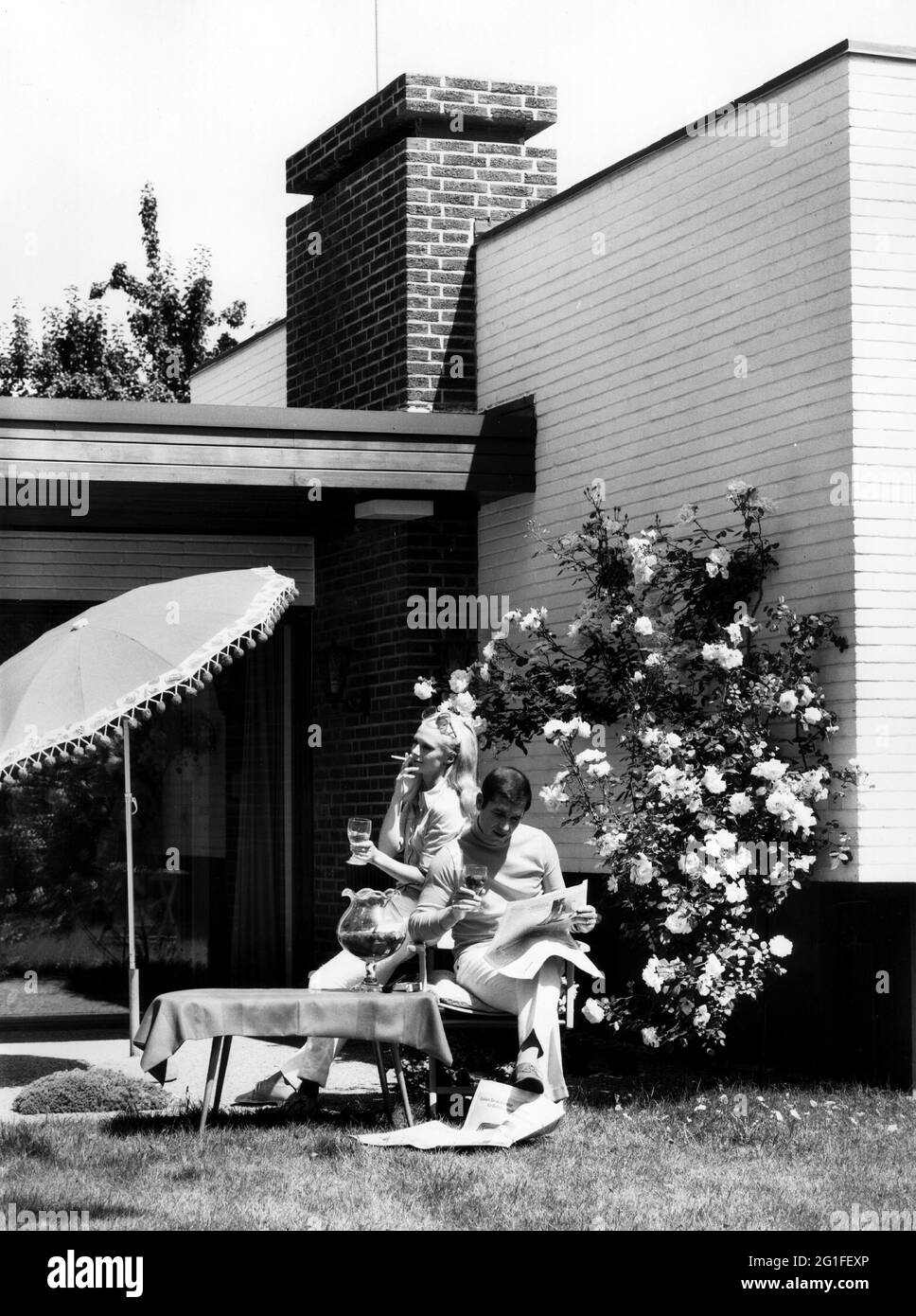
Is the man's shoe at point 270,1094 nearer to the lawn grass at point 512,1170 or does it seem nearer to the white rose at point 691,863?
the lawn grass at point 512,1170

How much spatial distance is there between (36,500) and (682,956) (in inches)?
178

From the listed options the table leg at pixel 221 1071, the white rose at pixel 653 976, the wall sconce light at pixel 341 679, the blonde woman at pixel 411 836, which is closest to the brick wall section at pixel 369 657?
the wall sconce light at pixel 341 679

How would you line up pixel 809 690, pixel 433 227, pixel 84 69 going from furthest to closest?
pixel 84 69, pixel 433 227, pixel 809 690

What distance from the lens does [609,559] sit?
8.74 m

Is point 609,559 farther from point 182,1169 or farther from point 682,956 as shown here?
point 182,1169

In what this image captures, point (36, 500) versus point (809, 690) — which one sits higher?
point (36, 500)

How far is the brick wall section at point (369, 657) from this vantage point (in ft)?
34.4

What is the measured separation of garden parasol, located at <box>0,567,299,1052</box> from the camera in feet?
23.4

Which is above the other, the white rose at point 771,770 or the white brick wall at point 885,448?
the white brick wall at point 885,448

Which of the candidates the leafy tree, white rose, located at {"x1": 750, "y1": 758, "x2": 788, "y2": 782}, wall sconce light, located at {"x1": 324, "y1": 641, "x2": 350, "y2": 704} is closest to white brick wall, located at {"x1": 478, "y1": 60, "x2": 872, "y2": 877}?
white rose, located at {"x1": 750, "y1": 758, "x2": 788, "y2": 782}

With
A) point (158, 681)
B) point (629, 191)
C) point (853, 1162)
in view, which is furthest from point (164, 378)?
→ point (853, 1162)

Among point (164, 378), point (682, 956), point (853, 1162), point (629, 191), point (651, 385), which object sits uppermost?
point (164, 378)

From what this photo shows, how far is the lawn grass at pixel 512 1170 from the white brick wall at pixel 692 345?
4.62ft

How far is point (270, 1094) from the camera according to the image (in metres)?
7.35
